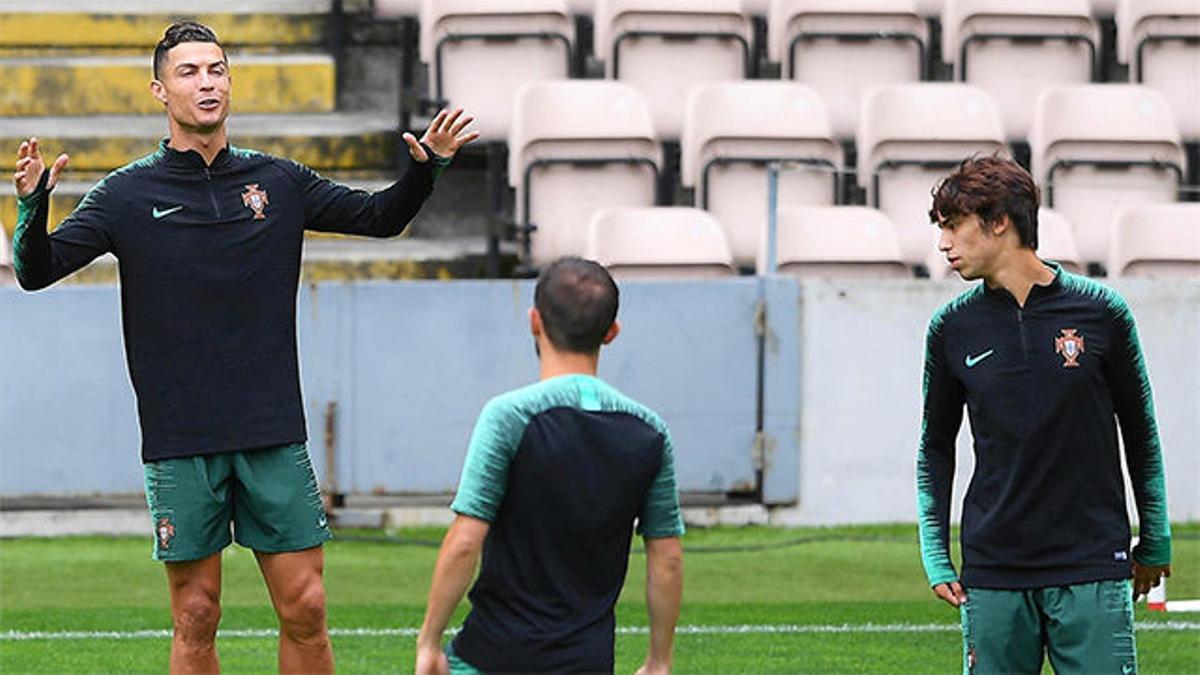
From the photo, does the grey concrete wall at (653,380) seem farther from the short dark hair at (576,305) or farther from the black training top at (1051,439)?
the short dark hair at (576,305)

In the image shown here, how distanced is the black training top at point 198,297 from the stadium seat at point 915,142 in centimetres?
698

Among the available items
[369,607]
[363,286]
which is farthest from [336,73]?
[369,607]

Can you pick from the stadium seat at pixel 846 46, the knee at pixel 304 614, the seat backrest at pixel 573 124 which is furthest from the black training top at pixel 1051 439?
the stadium seat at pixel 846 46

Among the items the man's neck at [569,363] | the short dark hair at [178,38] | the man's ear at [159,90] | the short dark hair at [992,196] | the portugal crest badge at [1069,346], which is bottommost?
the portugal crest badge at [1069,346]

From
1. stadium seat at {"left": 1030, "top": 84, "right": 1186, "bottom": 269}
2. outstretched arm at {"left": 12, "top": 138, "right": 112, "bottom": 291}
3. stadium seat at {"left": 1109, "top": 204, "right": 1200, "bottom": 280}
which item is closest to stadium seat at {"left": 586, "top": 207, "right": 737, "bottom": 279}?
stadium seat at {"left": 1109, "top": 204, "right": 1200, "bottom": 280}

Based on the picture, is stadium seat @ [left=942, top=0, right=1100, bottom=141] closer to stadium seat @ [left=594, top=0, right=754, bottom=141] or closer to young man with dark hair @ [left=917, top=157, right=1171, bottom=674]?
stadium seat @ [left=594, top=0, right=754, bottom=141]

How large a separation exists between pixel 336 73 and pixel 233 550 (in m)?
4.82

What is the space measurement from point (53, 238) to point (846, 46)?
8.78m

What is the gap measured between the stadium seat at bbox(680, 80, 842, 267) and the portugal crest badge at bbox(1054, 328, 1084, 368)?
7.73 meters

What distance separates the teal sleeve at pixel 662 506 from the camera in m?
4.66

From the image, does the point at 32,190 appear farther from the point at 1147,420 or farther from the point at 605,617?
the point at 1147,420

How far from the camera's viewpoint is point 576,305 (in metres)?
4.57

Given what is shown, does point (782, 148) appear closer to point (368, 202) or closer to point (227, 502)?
point (368, 202)

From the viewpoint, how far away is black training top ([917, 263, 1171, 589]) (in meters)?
5.37
